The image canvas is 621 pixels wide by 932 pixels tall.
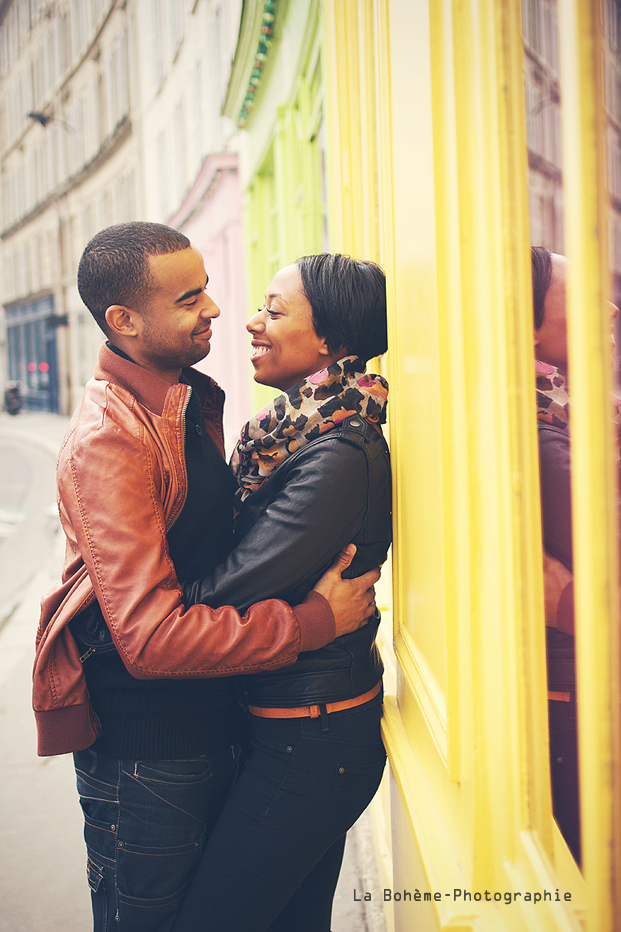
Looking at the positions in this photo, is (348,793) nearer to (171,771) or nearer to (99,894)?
(171,771)

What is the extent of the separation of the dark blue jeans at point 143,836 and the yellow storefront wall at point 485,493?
0.45m

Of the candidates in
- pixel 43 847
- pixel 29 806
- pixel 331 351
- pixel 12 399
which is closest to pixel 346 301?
pixel 331 351

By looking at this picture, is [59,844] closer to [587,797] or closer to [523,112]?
[587,797]

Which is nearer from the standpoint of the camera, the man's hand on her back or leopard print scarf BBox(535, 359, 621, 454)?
leopard print scarf BBox(535, 359, 621, 454)

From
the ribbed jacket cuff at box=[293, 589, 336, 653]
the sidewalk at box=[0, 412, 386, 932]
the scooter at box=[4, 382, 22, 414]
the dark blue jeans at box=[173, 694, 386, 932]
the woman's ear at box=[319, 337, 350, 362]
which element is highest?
the scooter at box=[4, 382, 22, 414]

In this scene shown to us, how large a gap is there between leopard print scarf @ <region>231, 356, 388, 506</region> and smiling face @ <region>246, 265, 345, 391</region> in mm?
92

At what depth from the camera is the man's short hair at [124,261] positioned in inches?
58.8

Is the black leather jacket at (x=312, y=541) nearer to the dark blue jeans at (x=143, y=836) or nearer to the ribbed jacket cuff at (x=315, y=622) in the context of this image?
the ribbed jacket cuff at (x=315, y=622)

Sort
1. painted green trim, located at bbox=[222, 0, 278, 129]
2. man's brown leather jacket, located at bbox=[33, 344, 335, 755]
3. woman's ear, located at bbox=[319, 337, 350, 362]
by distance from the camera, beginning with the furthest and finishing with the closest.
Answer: painted green trim, located at bbox=[222, 0, 278, 129] < woman's ear, located at bbox=[319, 337, 350, 362] < man's brown leather jacket, located at bbox=[33, 344, 335, 755]

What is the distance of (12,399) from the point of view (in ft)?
86.3

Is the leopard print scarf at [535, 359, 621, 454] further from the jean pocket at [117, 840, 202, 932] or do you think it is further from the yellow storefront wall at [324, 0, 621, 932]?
the jean pocket at [117, 840, 202, 932]

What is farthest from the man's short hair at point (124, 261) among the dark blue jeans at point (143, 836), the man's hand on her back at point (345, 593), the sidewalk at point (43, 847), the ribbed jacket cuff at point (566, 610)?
the sidewalk at point (43, 847)

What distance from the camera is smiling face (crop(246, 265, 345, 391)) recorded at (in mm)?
1592

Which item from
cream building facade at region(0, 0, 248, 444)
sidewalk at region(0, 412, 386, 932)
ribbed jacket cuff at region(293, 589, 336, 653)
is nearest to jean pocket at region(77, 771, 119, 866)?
ribbed jacket cuff at region(293, 589, 336, 653)
